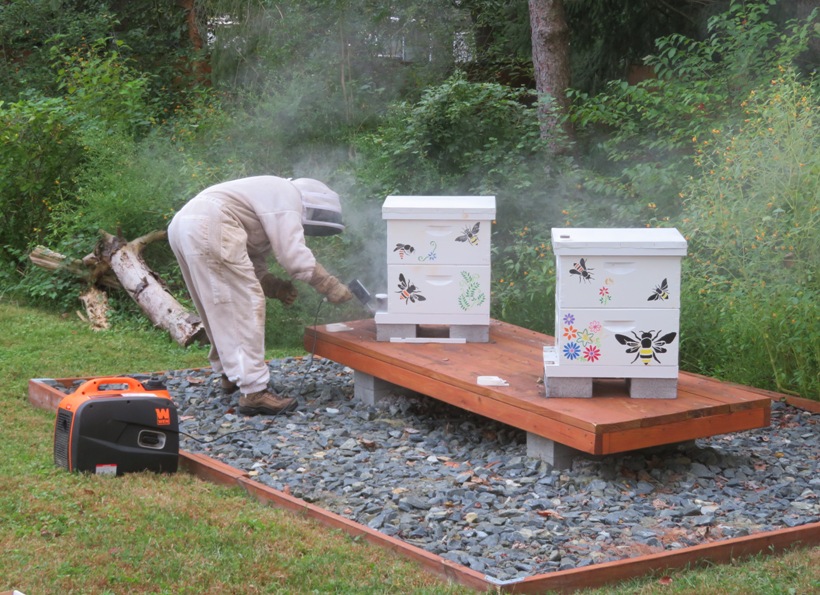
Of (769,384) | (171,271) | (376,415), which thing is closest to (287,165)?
(171,271)

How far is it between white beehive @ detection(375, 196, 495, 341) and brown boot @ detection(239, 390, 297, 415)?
2.27 ft

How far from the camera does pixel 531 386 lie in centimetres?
467

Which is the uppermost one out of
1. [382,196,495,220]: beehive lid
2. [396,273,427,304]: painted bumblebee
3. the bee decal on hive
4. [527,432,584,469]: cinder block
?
[382,196,495,220]: beehive lid

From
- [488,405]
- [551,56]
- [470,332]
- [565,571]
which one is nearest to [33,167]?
[551,56]

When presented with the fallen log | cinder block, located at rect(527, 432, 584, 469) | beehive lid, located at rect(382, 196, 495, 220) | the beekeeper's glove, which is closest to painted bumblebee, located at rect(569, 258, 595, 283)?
cinder block, located at rect(527, 432, 584, 469)

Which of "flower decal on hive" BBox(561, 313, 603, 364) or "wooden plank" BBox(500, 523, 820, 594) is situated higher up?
"flower decal on hive" BBox(561, 313, 603, 364)

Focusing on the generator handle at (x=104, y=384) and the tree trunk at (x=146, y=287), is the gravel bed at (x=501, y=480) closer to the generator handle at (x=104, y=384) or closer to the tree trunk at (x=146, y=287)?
the generator handle at (x=104, y=384)

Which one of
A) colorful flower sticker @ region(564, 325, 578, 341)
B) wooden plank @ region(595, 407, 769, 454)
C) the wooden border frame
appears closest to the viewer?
the wooden border frame

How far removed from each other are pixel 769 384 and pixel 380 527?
2944 mm

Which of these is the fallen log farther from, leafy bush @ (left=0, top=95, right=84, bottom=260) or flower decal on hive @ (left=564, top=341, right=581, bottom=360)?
flower decal on hive @ (left=564, top=341, right=581, bottom=360)

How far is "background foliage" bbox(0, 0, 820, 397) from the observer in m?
5.91

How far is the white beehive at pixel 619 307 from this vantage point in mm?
4359

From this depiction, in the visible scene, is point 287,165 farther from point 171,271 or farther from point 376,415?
point 376,415

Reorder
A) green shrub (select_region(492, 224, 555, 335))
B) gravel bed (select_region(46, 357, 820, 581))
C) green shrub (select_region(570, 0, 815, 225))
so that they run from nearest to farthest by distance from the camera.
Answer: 1. gravel bed (select_region(46, 357, 820, 581))
2. green shrub (select_region(492, 224, 555, 335))
3. green shrub (select_region(570, 0, 815, 225))
